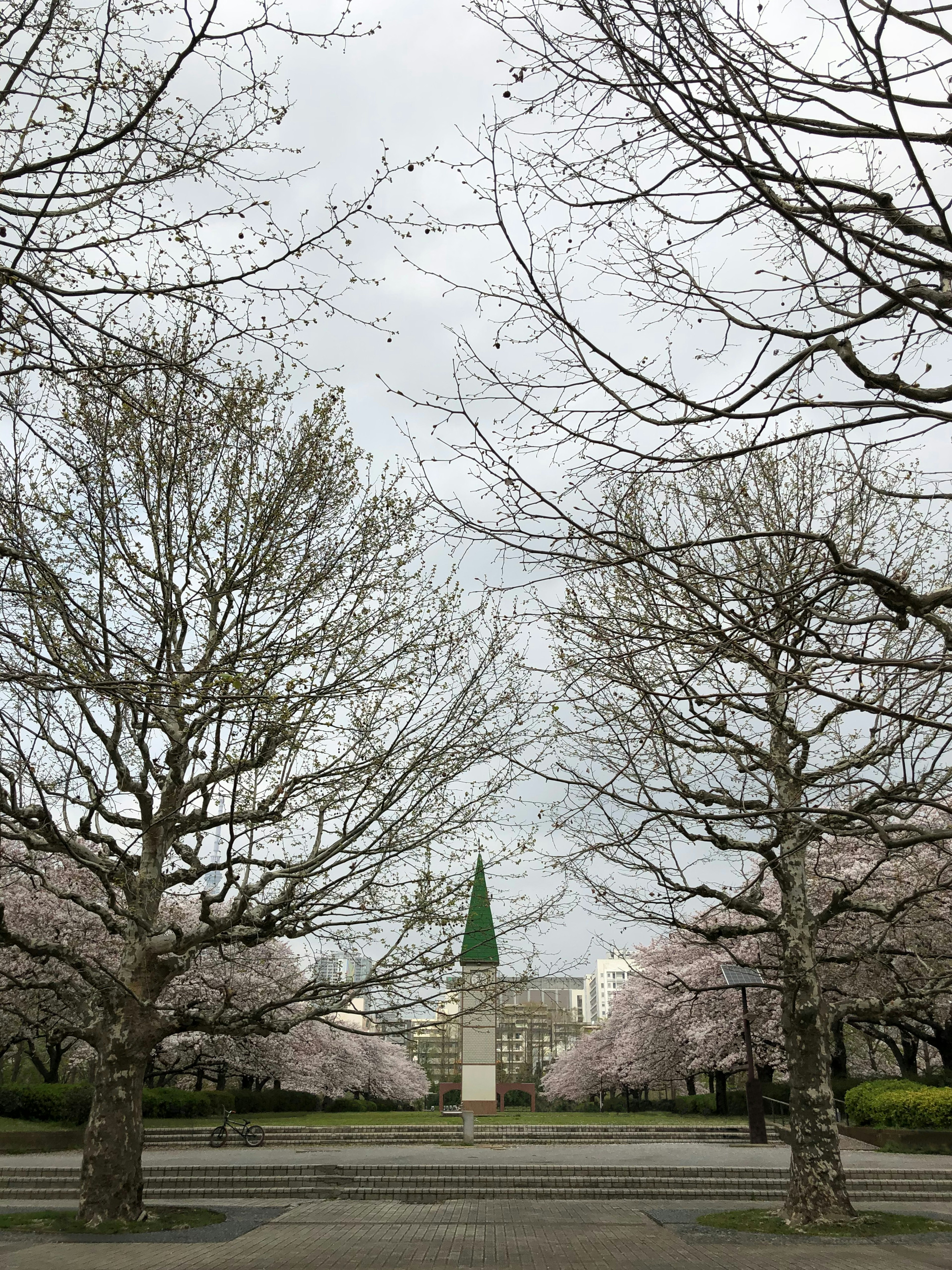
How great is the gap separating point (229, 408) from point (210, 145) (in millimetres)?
1715

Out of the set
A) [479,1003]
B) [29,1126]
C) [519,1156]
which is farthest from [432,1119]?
[479,1003]

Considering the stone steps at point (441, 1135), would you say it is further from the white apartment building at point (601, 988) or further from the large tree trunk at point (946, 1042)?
the white apartment building at point (601, 988)

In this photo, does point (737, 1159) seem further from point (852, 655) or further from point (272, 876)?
point (852, 655)

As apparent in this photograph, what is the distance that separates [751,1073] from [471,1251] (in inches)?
414

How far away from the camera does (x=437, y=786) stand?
37.4ft

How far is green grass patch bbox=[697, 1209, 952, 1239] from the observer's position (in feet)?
33.8

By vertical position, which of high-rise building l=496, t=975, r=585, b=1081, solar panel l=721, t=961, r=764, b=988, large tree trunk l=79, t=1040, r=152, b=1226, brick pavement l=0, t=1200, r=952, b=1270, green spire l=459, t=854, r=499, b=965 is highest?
green spire l=459, t=854, r=499, b=965

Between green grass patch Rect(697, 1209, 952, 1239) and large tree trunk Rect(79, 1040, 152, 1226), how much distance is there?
6.81 metres

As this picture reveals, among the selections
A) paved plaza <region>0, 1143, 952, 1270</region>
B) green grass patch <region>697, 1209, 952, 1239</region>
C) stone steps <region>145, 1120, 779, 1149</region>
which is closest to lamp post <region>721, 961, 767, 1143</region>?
stone steps <region>145, 1120, 779, 1149</region>

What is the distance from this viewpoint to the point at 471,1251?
9992 millimetres

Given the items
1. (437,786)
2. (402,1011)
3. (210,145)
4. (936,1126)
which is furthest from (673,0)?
(936,1126)

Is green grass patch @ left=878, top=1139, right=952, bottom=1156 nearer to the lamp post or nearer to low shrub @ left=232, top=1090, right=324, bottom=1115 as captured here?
the lamp post

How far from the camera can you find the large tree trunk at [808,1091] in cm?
1051

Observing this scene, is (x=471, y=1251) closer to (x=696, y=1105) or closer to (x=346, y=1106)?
(x=696, y=1105)
